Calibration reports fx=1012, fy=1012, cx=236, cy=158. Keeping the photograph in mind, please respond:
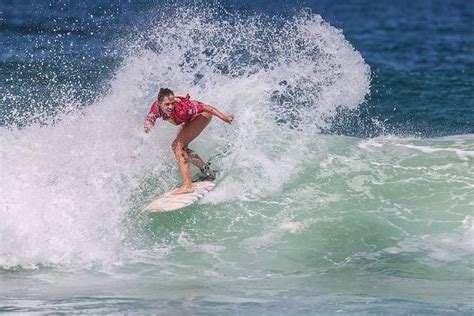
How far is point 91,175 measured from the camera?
551 inches

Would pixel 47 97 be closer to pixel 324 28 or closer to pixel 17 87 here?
pixel 17 87

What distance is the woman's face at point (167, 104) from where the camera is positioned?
13.2m

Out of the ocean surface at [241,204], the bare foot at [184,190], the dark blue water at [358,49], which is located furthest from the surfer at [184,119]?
the dark blue water at [358,49]

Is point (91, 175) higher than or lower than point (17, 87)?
lower

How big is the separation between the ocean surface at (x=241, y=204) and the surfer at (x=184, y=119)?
0.54 meters

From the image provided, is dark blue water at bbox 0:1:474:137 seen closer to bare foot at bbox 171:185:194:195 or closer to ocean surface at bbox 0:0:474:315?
ocean surface at bbox 0:0:474:315

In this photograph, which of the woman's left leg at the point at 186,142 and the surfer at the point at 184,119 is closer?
the surfer at the point at 184,119

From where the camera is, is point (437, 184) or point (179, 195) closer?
point (179, 195)

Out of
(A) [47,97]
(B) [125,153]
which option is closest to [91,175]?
(B) [125,153]

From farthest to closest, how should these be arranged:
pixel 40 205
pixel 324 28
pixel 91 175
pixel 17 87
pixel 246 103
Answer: pixel 17 87 < pixel 324 28 < pixel 246 103 < pixel 91 175 < pixel 40 205

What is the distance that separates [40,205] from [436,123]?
1104 cm

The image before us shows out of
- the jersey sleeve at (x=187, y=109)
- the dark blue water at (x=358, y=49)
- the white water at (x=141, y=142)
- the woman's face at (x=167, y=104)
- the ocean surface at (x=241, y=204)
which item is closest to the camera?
the ocean surface at (x=241, y=204)

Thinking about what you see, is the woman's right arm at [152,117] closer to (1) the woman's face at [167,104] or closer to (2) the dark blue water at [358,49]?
(1) the woman's face at [167,104]

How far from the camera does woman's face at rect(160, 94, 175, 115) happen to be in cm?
1323
